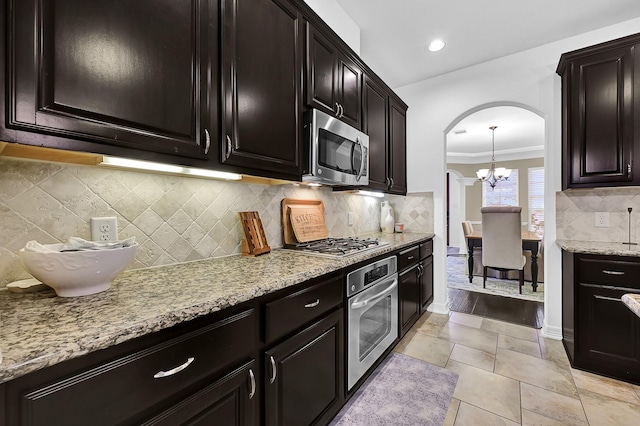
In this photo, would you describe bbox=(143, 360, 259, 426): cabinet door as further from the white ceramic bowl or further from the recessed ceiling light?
the recessed ceiling light

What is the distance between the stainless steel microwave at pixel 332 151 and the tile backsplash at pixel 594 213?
6.48 feet

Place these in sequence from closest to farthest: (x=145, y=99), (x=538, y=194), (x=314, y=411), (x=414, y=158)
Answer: (x=145, y=99), (x=314, y=411), (x=414, y=158), (x=538, y=194)

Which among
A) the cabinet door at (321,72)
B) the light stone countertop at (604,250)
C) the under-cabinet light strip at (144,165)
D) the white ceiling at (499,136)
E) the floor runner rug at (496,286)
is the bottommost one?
the floor runner rug at (496,286)

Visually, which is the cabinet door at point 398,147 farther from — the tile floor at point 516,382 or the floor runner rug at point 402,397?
the floor runner rug at point 402,397

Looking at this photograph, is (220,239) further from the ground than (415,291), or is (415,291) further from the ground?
(220,239)

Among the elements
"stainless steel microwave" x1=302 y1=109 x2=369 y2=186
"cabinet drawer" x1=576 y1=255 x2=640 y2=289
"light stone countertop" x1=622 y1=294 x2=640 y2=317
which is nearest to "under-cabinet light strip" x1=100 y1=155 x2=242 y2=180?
"stainless steel microwave" x1=302 y1=109 x2=369 y2=186

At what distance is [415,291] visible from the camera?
2.69m

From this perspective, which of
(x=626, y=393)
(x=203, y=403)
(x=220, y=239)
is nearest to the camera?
(x=203, y=403)

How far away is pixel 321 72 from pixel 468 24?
1626mm

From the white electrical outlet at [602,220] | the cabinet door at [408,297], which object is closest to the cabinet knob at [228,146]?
the cabinet door at [408,297]

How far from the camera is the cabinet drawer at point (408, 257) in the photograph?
7.69ft

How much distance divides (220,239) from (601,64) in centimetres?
319

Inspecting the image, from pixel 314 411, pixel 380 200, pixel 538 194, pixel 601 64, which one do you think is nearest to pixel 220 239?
pixel 314 411

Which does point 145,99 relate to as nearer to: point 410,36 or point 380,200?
point 410,36
